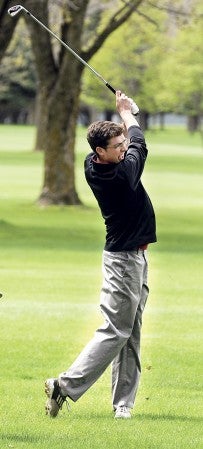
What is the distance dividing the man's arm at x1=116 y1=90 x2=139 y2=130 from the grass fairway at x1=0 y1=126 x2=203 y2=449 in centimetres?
175

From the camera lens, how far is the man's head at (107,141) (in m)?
7.86

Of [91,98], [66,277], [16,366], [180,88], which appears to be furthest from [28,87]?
[16,366]

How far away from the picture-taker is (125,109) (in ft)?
26.9

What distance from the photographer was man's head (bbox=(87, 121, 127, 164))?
25.8 feet

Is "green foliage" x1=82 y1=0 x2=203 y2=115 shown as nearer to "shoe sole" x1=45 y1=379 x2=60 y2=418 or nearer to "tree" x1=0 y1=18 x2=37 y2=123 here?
"tree" x1=0 y1=18 x2=37 y2=123

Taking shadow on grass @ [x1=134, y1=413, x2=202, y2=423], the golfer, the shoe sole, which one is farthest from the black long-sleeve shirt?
shadow on grass @ [x1=134, y1=413, x2=202, y2=423]

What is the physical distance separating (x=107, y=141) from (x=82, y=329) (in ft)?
15.9

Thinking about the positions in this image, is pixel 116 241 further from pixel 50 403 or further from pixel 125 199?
pixel 50 403

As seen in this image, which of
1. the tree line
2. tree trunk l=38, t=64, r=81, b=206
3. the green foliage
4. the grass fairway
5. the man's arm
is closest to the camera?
the grass fairway

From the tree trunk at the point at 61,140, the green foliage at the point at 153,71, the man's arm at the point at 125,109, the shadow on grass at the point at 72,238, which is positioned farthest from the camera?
the green foliage at the point at 153,71

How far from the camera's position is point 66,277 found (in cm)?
1720

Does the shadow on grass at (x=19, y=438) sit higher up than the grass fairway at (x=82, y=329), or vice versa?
the shadow on grass at (x=19, y=438)

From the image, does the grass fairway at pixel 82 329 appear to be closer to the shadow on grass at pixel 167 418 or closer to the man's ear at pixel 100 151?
the shadow on grass at pixel 167 418

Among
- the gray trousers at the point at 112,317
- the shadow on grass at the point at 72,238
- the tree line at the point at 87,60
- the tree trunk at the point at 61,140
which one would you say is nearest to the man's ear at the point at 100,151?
the gray trousers at the point at 112,317
